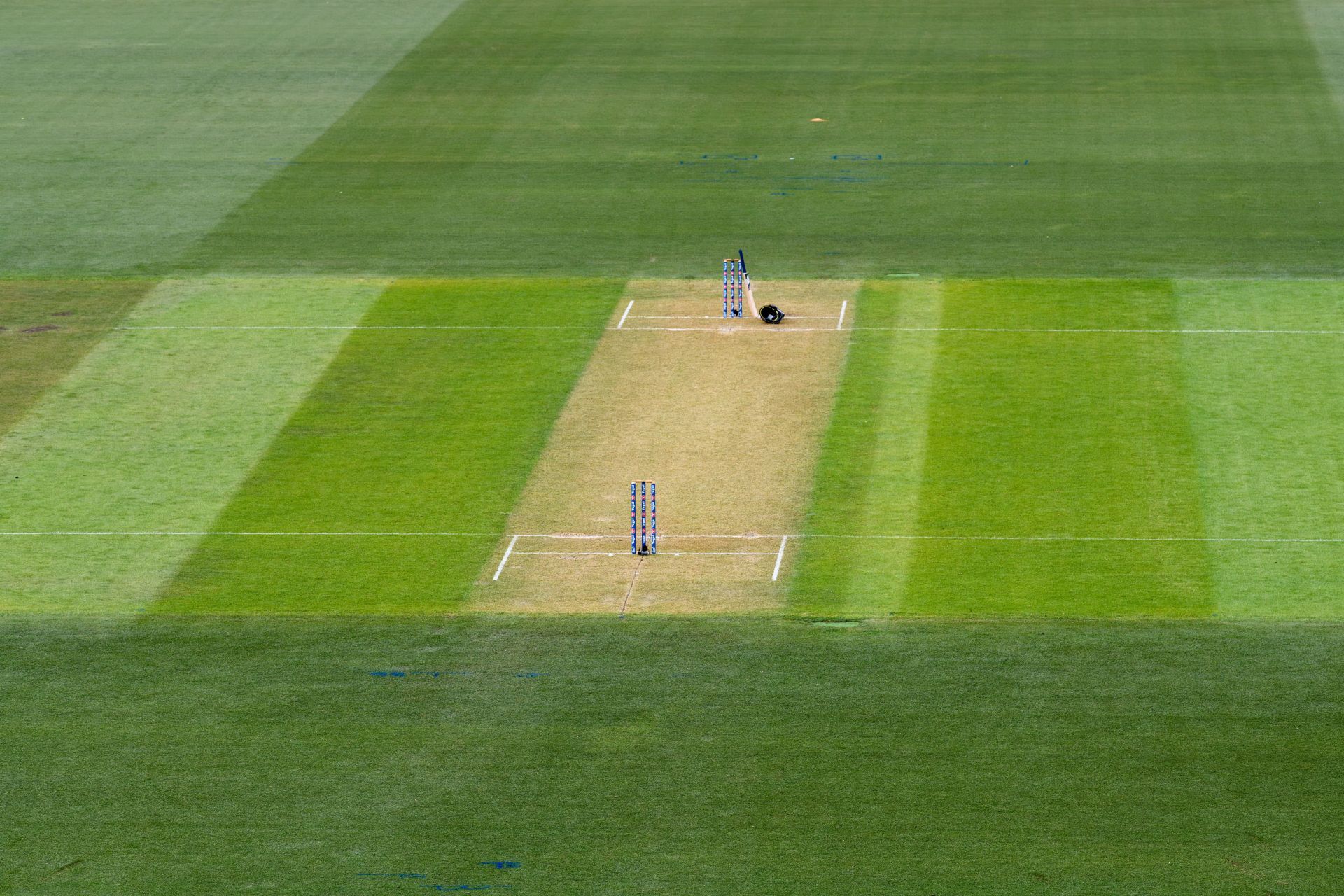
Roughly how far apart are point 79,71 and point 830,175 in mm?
25308

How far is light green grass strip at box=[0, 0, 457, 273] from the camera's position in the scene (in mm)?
50656

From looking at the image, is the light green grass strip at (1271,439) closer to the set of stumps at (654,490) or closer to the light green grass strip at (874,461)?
the light green grass strip at (874,461)

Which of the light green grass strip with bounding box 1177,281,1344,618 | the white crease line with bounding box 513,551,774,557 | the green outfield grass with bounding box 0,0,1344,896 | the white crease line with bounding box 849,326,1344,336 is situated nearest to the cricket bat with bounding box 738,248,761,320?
the green outfield grass with bounding box 0,0,1344,896

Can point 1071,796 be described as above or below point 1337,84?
above

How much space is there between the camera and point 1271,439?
1463 inches

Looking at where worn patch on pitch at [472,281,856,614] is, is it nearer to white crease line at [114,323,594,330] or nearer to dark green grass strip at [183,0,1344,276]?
white crease line at [114,323,594,330]

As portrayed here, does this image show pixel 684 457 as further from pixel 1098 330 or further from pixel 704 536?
pixel 1098 330

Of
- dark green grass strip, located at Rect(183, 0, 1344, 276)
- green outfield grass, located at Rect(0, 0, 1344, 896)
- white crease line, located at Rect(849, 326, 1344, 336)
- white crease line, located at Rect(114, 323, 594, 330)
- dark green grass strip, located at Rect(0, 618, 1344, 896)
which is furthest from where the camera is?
dark green grass strip, located at Rect(183, 0, 1344, 276)

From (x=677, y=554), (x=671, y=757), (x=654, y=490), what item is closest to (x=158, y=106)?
(x=654, y=490)

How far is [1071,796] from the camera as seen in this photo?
82.6ft

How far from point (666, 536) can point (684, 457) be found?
11.3ft

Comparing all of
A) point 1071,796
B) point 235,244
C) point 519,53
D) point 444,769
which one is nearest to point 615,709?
point 444,769

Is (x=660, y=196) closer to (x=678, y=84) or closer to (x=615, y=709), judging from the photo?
(x=678, y=84)

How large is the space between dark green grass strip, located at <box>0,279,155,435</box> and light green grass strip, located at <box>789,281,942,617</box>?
50.2ft
